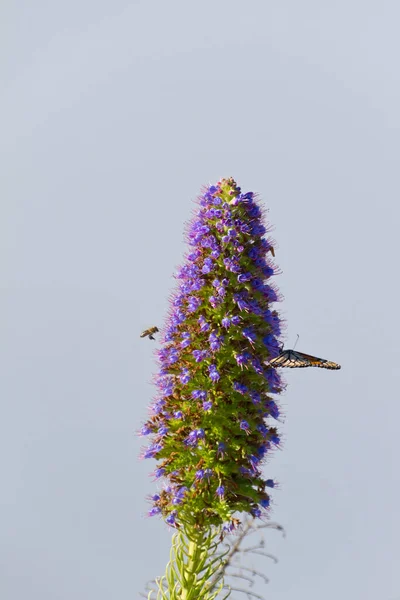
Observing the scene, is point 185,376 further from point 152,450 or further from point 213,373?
point 152,450

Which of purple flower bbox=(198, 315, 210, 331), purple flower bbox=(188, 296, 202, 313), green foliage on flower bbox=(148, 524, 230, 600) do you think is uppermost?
purple flower bbox=(188, 296, 202, 313)

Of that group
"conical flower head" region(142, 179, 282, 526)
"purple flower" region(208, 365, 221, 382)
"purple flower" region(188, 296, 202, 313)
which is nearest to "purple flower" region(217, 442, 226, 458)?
"conical flower head" region(142, 179, 282, 526)

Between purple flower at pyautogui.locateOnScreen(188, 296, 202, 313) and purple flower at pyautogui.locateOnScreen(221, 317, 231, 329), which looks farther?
purple flower at pyautogui.locateOnScreen(188, 296, 202, 313)

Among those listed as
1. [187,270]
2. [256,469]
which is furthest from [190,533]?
[187,270]

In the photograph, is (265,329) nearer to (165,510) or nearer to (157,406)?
(157,406)

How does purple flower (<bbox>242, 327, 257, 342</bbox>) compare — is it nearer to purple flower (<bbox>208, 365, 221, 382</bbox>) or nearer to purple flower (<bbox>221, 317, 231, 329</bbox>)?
purple flower (<bbox>221, 317, 231, 329</bbox>)
